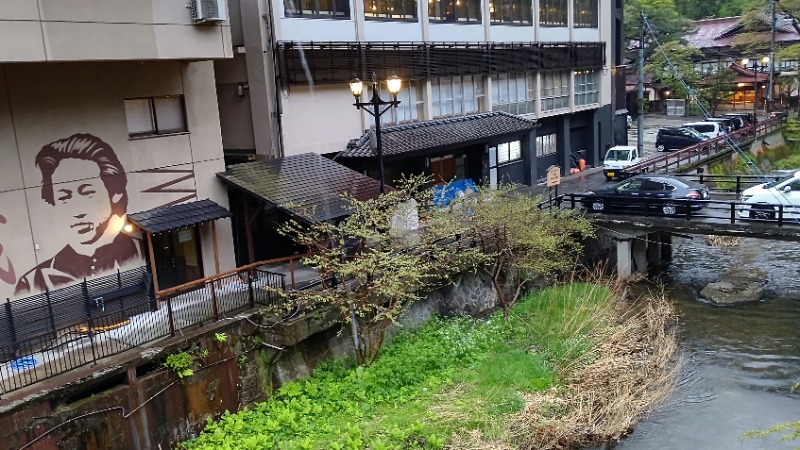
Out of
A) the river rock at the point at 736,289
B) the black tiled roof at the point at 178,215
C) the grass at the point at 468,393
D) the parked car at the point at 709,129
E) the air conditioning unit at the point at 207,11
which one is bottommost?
the river rock at the point at 736,289

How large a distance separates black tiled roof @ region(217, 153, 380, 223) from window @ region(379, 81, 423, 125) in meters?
5.38

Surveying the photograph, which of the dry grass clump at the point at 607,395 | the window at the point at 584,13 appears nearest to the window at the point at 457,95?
the window at the point at 584,13

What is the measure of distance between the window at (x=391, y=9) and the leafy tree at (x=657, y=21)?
41632 mm

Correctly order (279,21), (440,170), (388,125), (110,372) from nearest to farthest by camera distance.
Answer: (110,372) < (279,21) < (388,125) < (440,170)

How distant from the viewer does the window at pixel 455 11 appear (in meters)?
27.9

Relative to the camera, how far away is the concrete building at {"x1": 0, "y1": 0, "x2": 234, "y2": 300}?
14.6 m

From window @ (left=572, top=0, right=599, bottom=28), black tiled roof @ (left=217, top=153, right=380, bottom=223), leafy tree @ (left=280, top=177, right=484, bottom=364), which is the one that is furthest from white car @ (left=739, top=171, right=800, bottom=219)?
window @ (left=572, top=0, right=599, bottom=28)

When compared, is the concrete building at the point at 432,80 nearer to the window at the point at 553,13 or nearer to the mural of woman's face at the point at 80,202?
the window at the point at 553,13

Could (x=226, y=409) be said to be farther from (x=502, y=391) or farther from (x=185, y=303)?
(x=502, y=391)

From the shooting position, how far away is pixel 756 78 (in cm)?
5762

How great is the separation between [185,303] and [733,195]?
885 inches

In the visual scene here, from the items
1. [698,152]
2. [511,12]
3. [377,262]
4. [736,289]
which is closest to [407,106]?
[511,12]

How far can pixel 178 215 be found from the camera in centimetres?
1736

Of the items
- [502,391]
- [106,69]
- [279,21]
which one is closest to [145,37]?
[106,69]
